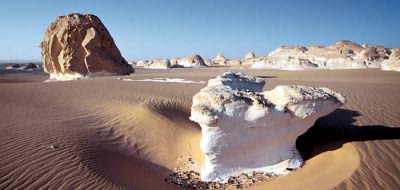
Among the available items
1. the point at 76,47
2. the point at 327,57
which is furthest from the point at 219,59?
the point at 76,47

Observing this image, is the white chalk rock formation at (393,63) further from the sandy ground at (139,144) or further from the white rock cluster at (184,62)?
the white rock cluster at (184,62)

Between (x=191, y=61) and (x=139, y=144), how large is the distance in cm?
5806

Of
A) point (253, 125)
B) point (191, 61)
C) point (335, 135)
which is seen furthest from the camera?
point (191, 61)

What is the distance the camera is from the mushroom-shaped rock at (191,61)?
62.3 meters

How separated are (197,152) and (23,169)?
323 cm

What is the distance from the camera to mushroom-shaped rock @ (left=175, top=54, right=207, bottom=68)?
62281 mm

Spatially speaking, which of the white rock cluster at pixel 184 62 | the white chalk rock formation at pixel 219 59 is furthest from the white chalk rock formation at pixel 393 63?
the white chalk rock formation at pixel 219 59

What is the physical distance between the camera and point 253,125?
482 centimetres

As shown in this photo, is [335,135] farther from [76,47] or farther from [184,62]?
[184,62]

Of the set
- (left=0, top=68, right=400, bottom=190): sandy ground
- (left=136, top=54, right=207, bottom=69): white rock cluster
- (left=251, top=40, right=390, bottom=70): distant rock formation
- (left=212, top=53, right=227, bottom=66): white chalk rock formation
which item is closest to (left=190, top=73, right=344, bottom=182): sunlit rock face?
(left=0, top=68, right=400, bottom=190): sandy ground

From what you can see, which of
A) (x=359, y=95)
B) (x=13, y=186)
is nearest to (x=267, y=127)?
(x=13, y=186)

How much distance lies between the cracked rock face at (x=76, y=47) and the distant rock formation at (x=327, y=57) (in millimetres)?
27075

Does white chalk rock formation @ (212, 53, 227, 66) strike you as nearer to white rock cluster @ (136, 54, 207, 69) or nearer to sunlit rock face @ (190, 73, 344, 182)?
white rock cluster @ (136, 54, 207, 69)

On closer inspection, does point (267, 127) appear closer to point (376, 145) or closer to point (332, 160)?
point (332, 160)
